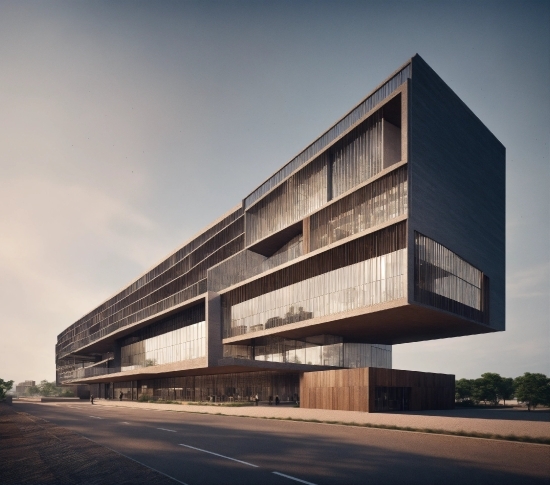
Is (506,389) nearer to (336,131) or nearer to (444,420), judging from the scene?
(336,131)

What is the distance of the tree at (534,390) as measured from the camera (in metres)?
56.6

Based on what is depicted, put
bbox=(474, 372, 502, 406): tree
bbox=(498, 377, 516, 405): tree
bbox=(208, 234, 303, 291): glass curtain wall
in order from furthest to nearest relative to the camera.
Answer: bbox=(498, 377, 516, 405): tree < bbox=(474, 372, 502, 406): tree < bbox=(208, 234, 303, 291): glass curtain wall

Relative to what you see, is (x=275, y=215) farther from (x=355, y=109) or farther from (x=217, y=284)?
(x=355, y=109)

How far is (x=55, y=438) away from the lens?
19500 mm

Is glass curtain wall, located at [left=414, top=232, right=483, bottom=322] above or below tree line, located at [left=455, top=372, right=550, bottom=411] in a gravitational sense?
above

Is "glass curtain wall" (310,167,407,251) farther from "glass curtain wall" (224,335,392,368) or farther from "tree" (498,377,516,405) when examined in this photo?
"tree" (498,377,516,405)

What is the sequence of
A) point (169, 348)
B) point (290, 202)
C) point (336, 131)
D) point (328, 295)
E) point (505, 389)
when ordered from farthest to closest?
point (505, 389)
point (169, 348)
point (290, 202)
point (336, 131)
point (328, 295)

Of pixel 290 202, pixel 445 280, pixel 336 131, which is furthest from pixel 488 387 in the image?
pixel 336 131

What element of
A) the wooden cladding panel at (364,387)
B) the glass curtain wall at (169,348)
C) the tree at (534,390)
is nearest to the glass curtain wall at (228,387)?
the glass curtain wall at (169,348)

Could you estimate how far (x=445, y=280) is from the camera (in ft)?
122

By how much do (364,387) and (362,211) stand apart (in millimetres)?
12709

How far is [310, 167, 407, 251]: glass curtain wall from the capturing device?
3462 centimetres

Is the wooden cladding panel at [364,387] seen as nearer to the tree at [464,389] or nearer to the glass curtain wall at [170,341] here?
the glass curtain wall at [170,341]

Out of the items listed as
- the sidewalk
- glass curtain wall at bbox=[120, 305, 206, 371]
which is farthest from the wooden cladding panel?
glass curtain wall at bbox=[120, 305, 206, 371]
